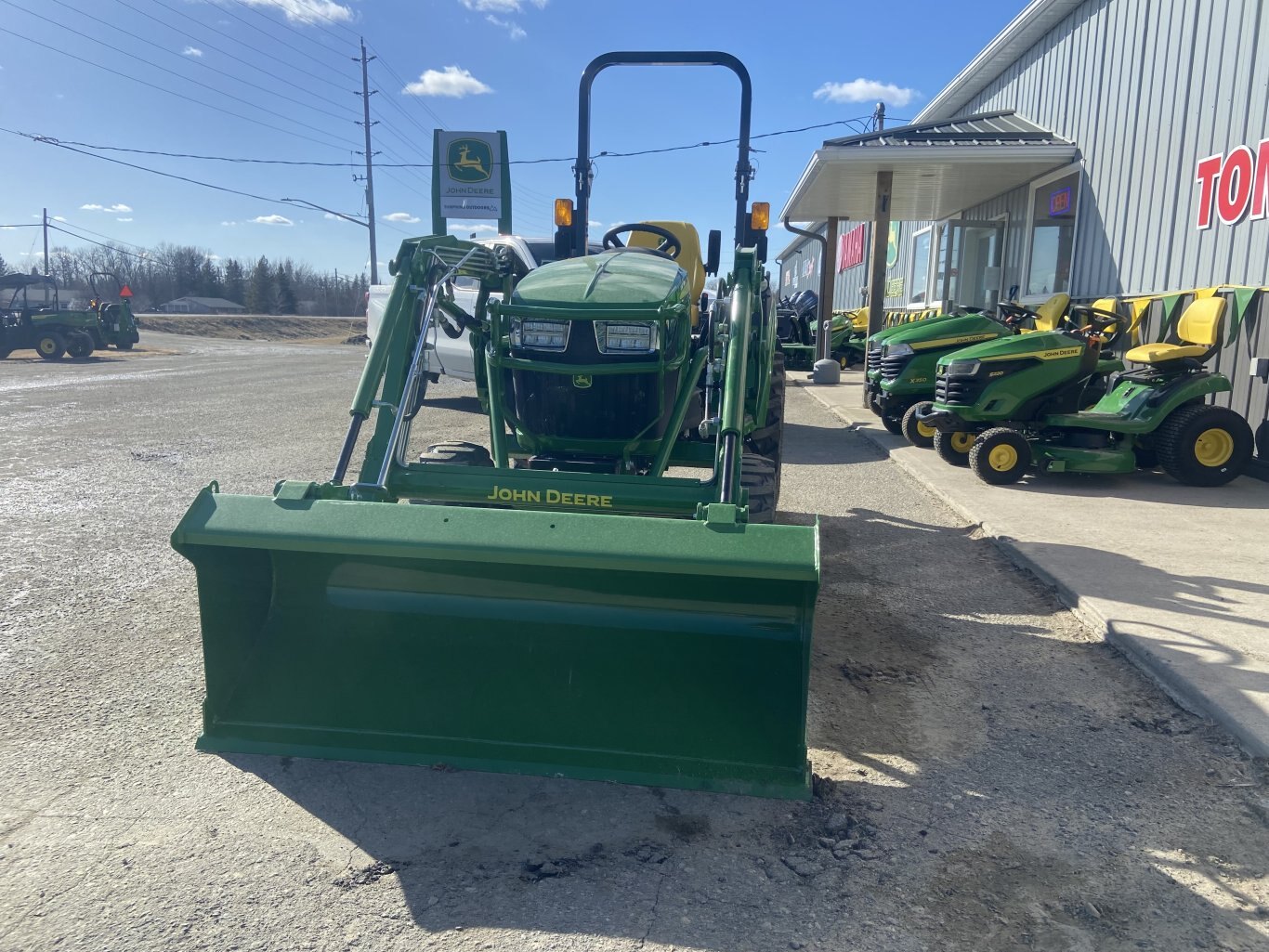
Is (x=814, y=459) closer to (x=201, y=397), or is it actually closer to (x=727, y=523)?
(x=727, y=523)

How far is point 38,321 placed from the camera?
22.1 meters

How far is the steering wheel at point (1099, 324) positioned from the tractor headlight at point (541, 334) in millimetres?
5280

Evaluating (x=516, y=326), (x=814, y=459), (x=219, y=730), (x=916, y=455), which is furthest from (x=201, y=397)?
(x=219, y=730)

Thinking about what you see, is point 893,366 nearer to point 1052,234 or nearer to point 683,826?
point 1052,234

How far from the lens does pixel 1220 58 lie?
8.19 metres

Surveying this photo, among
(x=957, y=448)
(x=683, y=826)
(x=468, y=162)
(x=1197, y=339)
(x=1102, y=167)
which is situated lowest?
(x=683, y=826)

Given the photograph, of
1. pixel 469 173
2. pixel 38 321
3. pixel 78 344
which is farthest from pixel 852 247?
pixel 38 321

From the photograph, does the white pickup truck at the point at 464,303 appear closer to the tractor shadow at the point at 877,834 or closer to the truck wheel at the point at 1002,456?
the truck wheel at the point at 1002,456

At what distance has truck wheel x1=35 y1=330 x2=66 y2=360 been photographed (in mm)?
22312

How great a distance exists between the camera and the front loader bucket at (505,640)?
8.86ft

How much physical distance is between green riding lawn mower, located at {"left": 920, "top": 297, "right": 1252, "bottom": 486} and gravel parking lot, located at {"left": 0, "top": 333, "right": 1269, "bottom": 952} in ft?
10.3

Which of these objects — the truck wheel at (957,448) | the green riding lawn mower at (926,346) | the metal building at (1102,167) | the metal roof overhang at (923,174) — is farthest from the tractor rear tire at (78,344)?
the truck wheel at (957,448)

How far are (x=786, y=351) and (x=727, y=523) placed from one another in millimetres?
15468

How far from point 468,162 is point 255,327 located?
142ft
